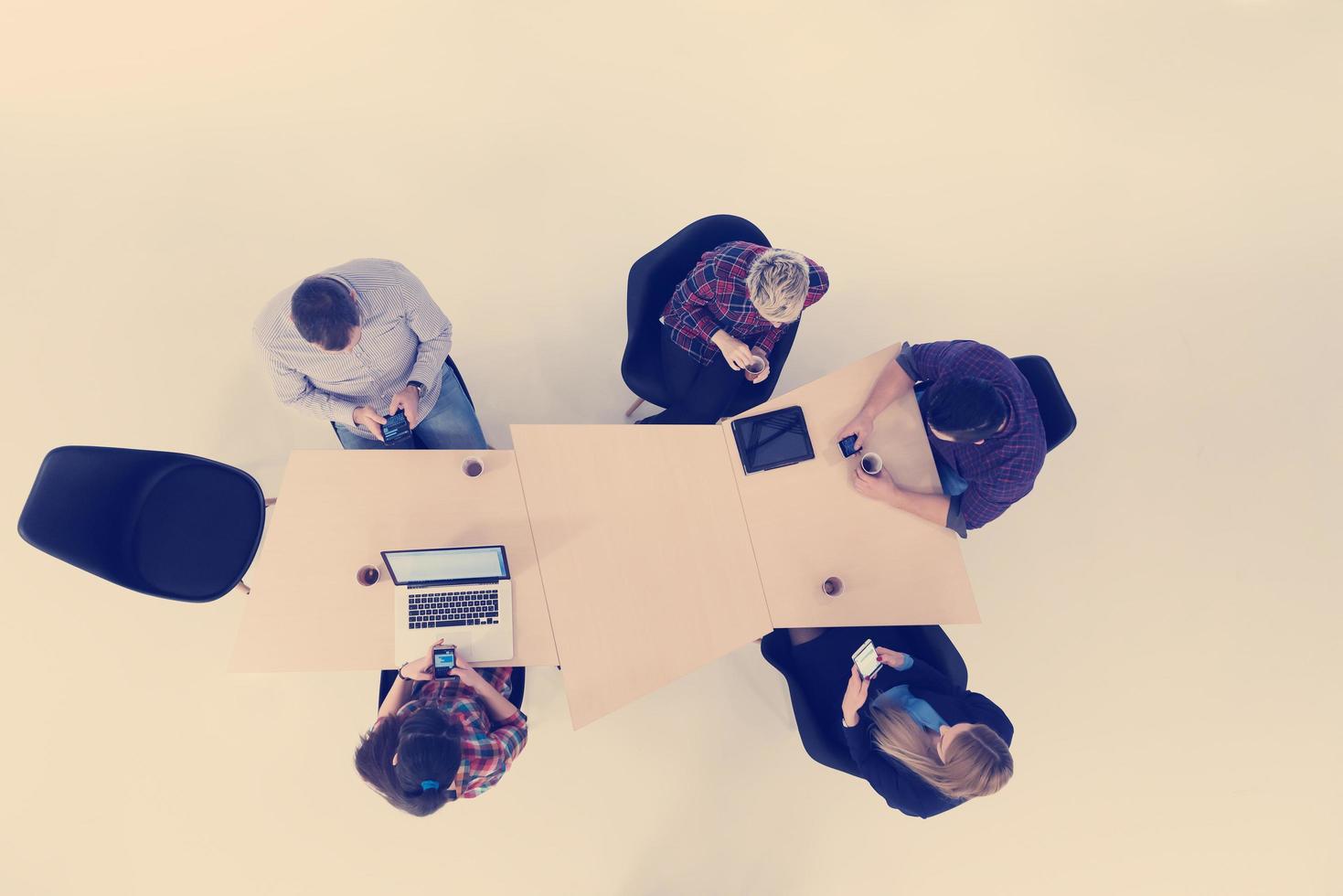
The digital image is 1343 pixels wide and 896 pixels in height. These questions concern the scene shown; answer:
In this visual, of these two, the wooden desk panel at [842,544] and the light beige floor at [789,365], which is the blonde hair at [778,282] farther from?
the light beige floor at [789,365]

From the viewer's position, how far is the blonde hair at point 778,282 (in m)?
2.06

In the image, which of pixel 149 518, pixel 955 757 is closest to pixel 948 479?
pixel 955 757

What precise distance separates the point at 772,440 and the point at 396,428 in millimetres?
1364

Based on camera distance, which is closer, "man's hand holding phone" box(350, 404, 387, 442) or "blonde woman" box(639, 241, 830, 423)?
"blonde woman" box(639, 241, 830, 423)

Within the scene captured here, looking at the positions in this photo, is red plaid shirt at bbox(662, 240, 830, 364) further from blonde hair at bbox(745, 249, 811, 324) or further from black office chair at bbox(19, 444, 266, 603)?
black office chair at bbox(19, 444, 266, 603)

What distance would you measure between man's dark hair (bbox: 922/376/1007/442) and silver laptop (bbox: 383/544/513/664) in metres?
1.45

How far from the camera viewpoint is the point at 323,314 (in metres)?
1.88

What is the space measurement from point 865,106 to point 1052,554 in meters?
2.52

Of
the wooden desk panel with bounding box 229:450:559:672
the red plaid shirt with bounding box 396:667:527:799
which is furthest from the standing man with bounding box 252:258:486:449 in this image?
the red plaid shirt with bounding box 396:667:527:799

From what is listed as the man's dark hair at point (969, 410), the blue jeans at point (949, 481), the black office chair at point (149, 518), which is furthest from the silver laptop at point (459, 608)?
the blue jeans at point (949, 481)

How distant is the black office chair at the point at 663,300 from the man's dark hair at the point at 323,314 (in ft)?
3.29

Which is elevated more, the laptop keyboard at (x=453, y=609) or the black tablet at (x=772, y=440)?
the black tablet at (x=772, y=440)

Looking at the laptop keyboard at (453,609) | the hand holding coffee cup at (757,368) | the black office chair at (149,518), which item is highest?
the hand holding coffee cup at (757,368)

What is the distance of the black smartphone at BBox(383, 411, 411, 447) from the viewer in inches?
92.7
